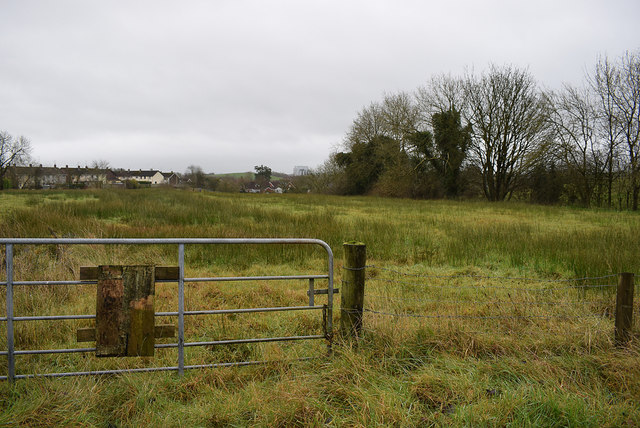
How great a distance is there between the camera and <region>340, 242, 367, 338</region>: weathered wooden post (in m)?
3.47

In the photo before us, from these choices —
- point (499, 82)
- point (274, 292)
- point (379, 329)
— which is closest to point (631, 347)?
point (379, 329)

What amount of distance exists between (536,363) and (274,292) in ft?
12.7

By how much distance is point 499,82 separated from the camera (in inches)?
1318

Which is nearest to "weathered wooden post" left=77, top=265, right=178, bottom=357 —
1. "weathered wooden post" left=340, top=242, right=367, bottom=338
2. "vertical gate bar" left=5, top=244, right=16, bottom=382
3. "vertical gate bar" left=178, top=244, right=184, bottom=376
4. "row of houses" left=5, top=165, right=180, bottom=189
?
"vertical gate bar" left=178, top=244, right=184, bottom=376

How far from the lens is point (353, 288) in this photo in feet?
11.5

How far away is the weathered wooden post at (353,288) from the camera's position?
347cm

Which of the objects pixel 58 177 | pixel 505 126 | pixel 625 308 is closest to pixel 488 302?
pixel 625 308

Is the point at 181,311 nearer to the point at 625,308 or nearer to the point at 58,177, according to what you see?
the point at 625,308

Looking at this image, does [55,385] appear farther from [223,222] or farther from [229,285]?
[223,222]

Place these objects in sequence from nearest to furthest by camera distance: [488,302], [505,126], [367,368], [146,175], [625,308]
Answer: [367,368]
[625,308]
[488,302]
[505,126]
[146,175]

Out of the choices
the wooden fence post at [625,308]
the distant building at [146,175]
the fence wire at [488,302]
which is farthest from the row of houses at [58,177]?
the wooden fence post at [625,308]

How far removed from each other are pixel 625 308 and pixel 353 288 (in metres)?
2.85

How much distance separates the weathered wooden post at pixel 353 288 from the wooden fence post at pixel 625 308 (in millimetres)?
2722

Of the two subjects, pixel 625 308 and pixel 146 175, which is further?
A: pixel 146 175
